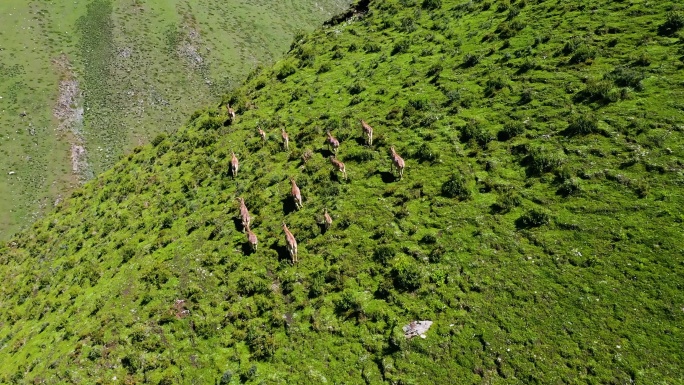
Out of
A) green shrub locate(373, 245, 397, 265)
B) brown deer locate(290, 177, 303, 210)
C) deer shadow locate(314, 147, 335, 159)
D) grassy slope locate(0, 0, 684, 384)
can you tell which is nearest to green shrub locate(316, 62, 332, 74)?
grassy slope locate(0, 0, 684, 384)

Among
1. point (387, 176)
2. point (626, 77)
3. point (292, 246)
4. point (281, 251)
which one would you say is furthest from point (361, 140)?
point (626, 77)

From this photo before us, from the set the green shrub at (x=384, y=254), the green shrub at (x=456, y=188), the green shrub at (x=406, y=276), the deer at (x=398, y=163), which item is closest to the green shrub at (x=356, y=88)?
the deer at (x=398, y=163)

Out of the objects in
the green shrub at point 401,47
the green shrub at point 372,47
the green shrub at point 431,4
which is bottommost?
the green shrub at point 372,47

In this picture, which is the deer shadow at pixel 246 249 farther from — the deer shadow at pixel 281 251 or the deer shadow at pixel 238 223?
the deer shadow at pixel 238 223

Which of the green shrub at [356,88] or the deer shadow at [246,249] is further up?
the green shrub at [356,88]

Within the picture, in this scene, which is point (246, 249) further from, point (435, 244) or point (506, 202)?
point (506, 202)

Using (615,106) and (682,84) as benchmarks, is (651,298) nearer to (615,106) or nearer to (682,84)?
(615,106)
